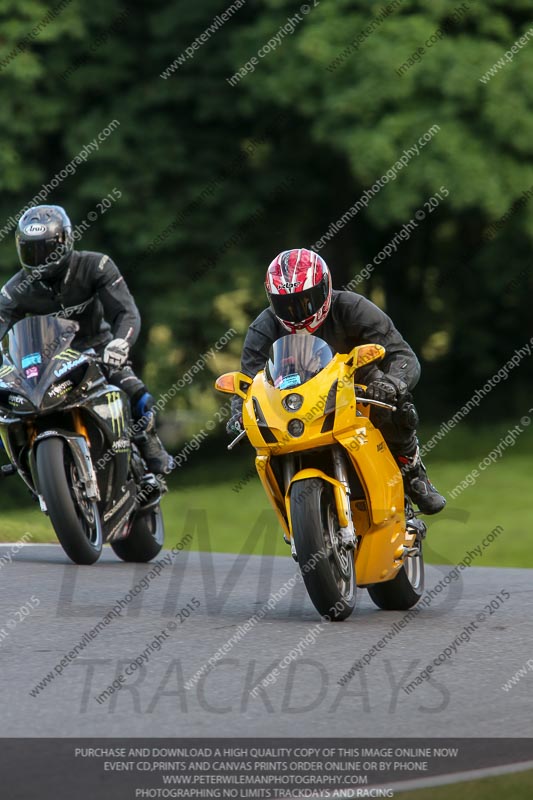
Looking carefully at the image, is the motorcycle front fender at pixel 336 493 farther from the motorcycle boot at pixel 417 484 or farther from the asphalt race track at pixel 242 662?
the motorcycle boot at pixel 417 484

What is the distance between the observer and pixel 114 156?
21.9 metres

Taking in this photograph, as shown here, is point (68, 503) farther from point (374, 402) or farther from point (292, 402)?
point (374, 402)

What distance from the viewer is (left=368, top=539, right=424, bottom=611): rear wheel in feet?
25.9

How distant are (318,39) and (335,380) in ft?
43.9

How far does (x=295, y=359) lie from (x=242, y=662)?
155cm

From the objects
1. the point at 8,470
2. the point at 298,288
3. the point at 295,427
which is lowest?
the point at 8,470

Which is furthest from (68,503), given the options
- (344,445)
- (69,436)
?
(344,445)

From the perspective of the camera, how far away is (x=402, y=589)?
7.91 metres

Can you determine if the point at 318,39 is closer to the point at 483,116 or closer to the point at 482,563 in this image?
the point at 483,116

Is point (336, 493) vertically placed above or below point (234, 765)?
below

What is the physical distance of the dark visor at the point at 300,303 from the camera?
7.23 m

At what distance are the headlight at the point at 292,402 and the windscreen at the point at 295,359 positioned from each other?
53 mm

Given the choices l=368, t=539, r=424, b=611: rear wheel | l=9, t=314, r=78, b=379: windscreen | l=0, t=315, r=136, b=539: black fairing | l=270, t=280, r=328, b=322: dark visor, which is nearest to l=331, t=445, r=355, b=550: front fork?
l=270, t=280, r=328, b=322: dark visor

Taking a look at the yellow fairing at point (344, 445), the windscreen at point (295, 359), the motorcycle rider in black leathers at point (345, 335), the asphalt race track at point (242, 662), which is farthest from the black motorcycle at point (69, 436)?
the windscreen at point (295, 359)
